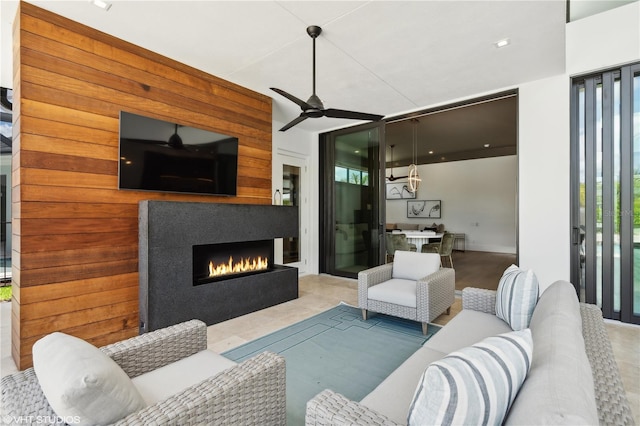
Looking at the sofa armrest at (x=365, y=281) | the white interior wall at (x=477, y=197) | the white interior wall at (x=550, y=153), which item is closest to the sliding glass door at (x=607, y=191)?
the white interior wall at (x=550, y=153)

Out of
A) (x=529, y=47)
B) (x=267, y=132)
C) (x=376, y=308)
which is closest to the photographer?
(x=529, y=47)

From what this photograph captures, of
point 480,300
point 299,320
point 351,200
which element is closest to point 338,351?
point 299,320

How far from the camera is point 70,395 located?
935 mm

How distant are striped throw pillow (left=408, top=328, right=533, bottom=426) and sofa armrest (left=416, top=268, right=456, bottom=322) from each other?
7.00 feet

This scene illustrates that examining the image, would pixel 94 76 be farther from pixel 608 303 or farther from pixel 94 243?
pixel 608 303

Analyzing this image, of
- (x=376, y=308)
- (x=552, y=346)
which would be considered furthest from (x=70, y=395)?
(x=376, y=308)

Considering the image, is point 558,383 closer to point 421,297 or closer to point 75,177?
point 421,297

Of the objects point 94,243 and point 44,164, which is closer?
point 44,164

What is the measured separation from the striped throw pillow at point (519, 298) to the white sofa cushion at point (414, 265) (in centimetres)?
143

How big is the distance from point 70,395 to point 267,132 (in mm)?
3872

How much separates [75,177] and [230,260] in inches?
71.4

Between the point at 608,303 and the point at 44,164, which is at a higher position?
the point at 44,164

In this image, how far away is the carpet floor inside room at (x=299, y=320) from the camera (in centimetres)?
244

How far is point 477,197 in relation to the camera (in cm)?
980
